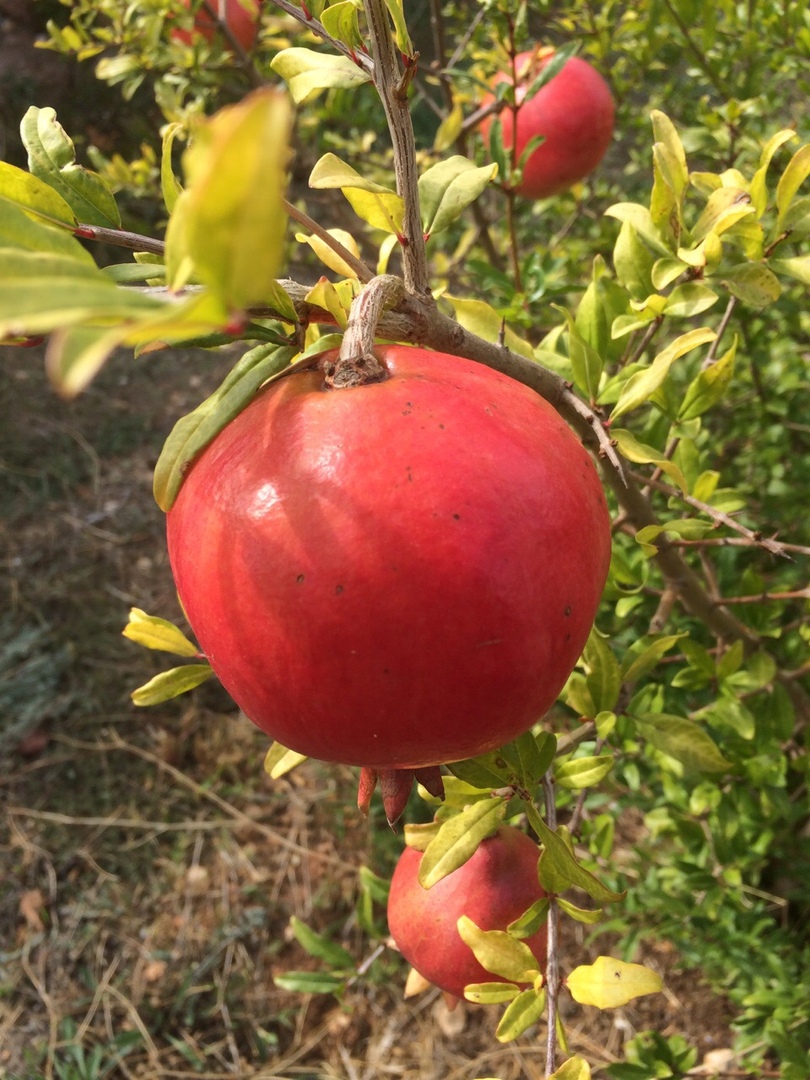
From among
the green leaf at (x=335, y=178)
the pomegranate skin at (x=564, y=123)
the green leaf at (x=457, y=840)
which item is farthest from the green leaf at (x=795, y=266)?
the pomegranate skin at (x=564, y=123)

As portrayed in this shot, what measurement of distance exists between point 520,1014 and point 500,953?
0.04 m

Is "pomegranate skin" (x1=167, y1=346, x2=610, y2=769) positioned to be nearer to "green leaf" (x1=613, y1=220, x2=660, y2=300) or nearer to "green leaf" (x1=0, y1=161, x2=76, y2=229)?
"green leaf" (x1=0, y1=161, x2=76, y2=229)

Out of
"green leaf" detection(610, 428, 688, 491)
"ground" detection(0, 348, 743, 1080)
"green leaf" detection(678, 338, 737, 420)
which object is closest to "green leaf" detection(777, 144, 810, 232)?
"green leaf" detection(678, 338, 737, 420)

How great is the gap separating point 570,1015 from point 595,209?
2002mm

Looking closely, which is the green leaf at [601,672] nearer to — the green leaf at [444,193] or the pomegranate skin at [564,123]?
the green leaf at [444,193]

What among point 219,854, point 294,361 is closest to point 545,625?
point 294,361

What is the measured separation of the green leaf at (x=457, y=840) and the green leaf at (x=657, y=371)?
0.34 meters

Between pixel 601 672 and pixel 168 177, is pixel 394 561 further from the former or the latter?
pixel 601 672

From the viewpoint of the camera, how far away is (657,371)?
0.65m

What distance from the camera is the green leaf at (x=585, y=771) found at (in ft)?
2.33

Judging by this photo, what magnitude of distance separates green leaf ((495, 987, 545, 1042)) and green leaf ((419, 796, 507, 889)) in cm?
11

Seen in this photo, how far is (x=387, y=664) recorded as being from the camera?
39 cm

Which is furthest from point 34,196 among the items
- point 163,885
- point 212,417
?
point 163,885

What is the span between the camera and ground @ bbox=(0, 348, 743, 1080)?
175cm
